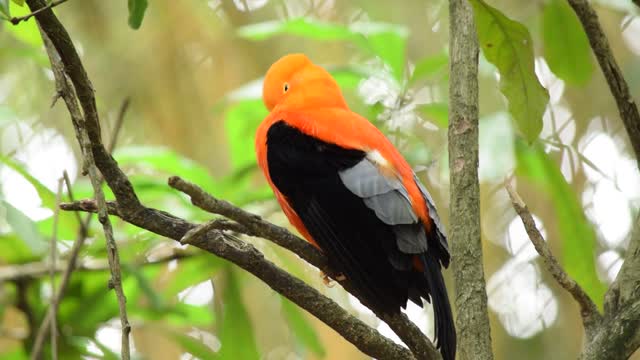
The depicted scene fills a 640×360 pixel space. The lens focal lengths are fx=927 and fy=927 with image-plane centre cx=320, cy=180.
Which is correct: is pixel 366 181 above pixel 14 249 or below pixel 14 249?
below

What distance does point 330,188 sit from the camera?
7.35ft

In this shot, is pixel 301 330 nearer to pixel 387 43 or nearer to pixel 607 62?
pixel 387 43

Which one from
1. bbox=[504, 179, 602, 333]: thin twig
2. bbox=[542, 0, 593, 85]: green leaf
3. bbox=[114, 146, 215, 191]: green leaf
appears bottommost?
bbox=[504, 179, 602, 333]: thin twig

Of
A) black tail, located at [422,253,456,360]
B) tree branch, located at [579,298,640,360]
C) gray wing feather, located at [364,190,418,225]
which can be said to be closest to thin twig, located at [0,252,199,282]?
gray wing feather, located at [364,190,418,225]

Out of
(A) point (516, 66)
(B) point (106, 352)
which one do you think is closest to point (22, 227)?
(B) point (106, 352)

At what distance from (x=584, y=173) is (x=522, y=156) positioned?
1186 mm

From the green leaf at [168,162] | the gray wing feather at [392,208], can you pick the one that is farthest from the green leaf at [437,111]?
the gray wing feather at [392,208]

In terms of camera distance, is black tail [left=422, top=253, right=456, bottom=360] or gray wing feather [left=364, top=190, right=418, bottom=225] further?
gray wing feather [left=364, top=190, right=418, bottom=225]

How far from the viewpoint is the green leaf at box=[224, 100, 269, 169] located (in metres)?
3.50

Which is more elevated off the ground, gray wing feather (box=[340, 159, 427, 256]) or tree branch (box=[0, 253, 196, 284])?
tree branch (box=[0, 253, 196, 284])

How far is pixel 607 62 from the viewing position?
5.65 ft

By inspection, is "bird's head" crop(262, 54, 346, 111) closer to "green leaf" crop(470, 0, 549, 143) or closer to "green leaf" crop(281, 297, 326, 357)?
"green leaf" crop(281, 297, 326, 357)

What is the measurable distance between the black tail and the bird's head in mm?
854

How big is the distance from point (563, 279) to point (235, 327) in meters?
1.48
